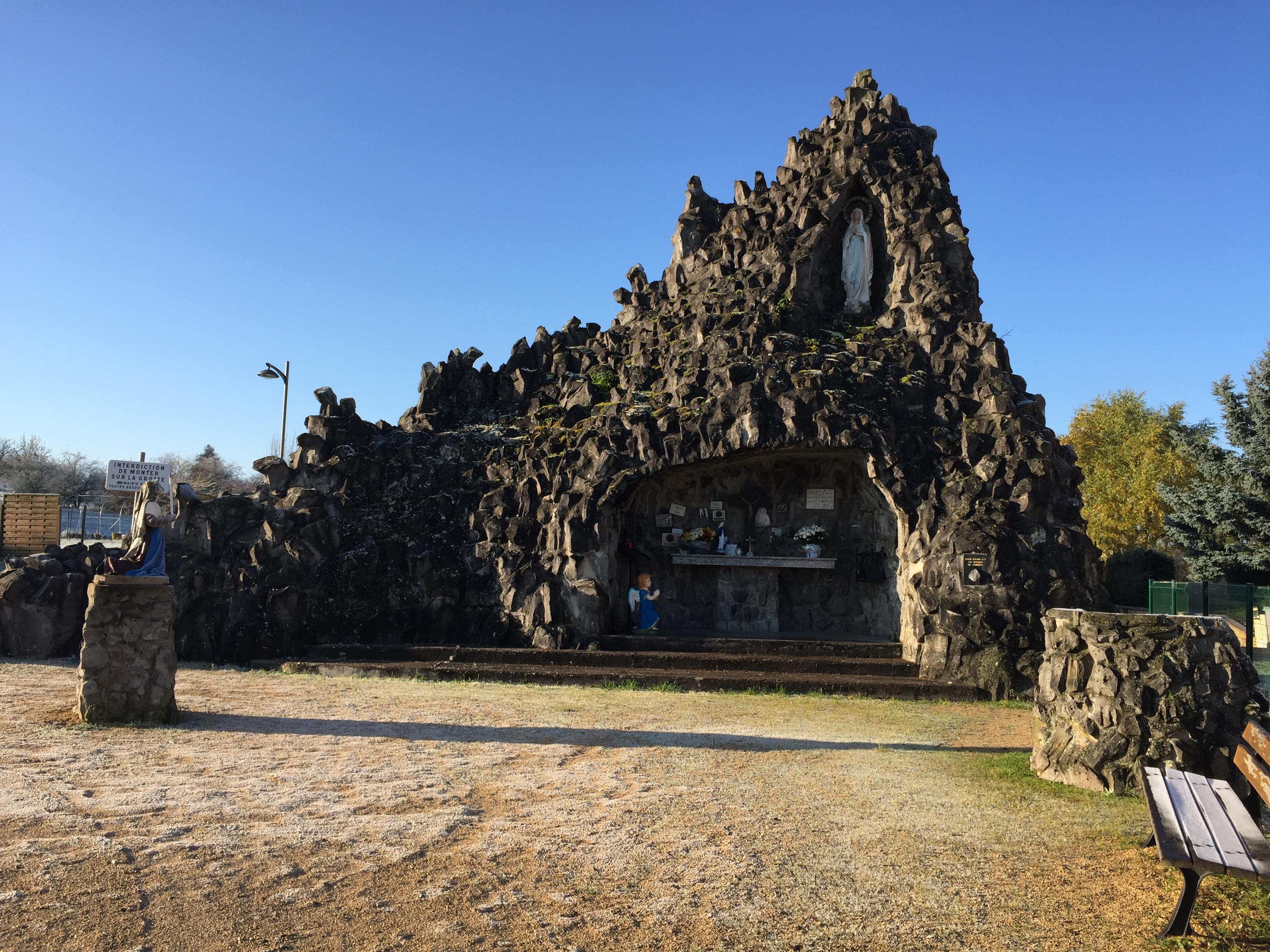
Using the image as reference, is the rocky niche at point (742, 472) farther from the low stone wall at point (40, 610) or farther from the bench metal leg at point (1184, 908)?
the bench metal leg at point (1184, 908)

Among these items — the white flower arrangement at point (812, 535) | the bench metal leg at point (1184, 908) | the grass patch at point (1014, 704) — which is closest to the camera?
the bench metal leg at point (1184, 908)

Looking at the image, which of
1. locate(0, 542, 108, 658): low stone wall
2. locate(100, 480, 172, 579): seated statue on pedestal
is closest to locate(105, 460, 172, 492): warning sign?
locate(0, 542, 108, 658): low stone wall

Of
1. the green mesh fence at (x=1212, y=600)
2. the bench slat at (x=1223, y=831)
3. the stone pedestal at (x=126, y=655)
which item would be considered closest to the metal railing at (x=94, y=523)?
the stone pedestal at (x=126, y=655)

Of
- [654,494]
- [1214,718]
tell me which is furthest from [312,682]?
[1214,718]

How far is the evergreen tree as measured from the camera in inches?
907

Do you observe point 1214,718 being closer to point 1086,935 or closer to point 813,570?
point 1086,935

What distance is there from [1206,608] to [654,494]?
945 centimetres

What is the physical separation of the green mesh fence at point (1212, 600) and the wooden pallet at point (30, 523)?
20.5m

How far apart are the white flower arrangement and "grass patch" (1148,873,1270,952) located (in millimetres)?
Result: 12452

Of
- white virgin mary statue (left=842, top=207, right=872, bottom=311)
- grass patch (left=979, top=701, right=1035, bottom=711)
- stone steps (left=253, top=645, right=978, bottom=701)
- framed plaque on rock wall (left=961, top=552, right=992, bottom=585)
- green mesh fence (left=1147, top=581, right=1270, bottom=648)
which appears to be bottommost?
grass patch (left=979, top=701, right=1035, bottom=711)

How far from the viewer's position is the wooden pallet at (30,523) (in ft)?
63.0

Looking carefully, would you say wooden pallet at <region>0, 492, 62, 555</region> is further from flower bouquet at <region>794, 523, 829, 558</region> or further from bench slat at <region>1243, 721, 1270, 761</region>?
bench slat at <region>1243, 721, 1270, 761</region>

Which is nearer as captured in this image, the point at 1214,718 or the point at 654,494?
the point at 1214,718

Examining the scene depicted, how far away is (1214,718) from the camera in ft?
22.8
